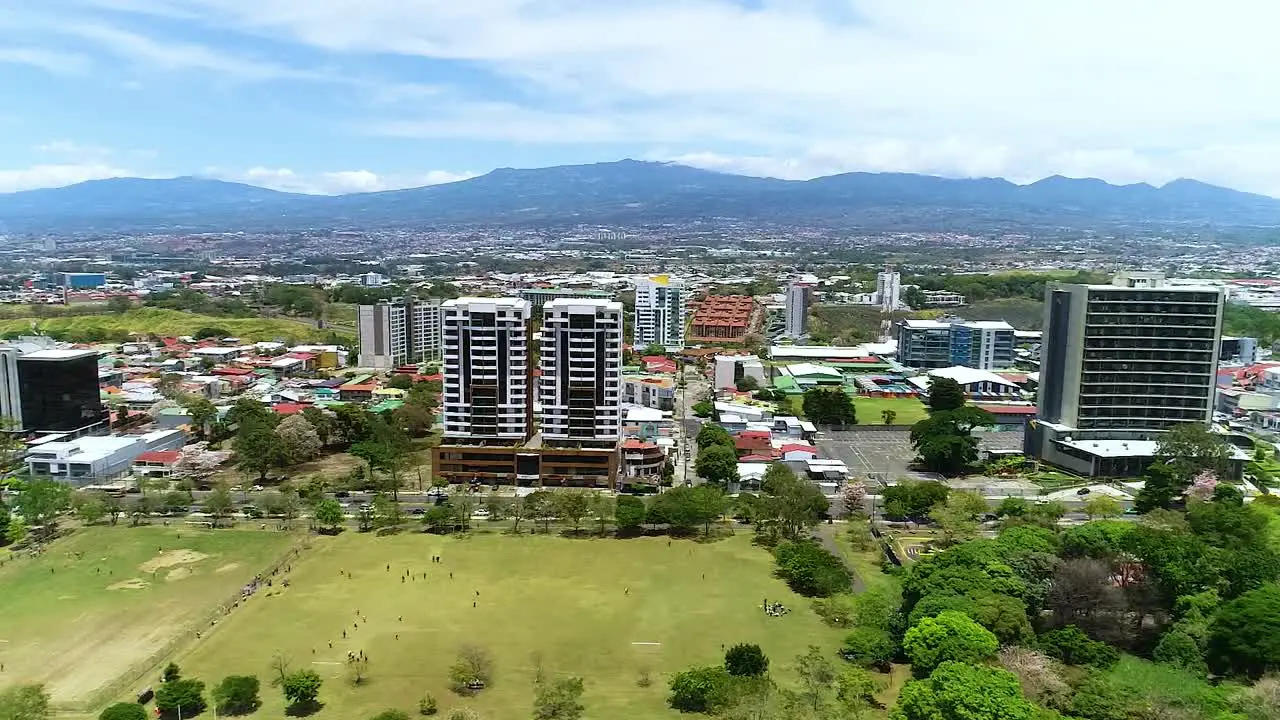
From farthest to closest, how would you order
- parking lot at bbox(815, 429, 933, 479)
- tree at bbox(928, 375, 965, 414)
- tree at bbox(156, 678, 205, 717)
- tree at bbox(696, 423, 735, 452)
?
tree at bbox(928, 375, 965, 414) → parking lot at bbox(815, 429, 933, 479) → tree at bbox(696, 423, 735, 452) → tree at bbox(156, 678, 205, 717)

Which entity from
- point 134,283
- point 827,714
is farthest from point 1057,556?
point 134,283

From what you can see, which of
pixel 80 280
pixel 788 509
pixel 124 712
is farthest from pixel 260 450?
pixel 80 280

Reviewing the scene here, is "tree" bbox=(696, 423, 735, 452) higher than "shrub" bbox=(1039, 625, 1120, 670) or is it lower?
higher

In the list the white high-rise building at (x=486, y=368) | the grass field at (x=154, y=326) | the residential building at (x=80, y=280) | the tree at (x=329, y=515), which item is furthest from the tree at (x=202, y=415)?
the residential building at (x=80, y=280)

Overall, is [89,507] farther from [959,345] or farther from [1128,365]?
[959,345]

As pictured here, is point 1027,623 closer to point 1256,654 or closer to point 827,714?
point 1256,654

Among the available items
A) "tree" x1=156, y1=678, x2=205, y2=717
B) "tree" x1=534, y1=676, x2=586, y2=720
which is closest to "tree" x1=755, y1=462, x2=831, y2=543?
"tree" x1=534, y1=676, x2=586, y2=720

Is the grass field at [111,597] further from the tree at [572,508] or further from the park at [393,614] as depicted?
the tree at [572,508]

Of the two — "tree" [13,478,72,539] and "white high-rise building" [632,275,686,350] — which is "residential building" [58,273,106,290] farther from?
"tree" [13,478,72,539]
